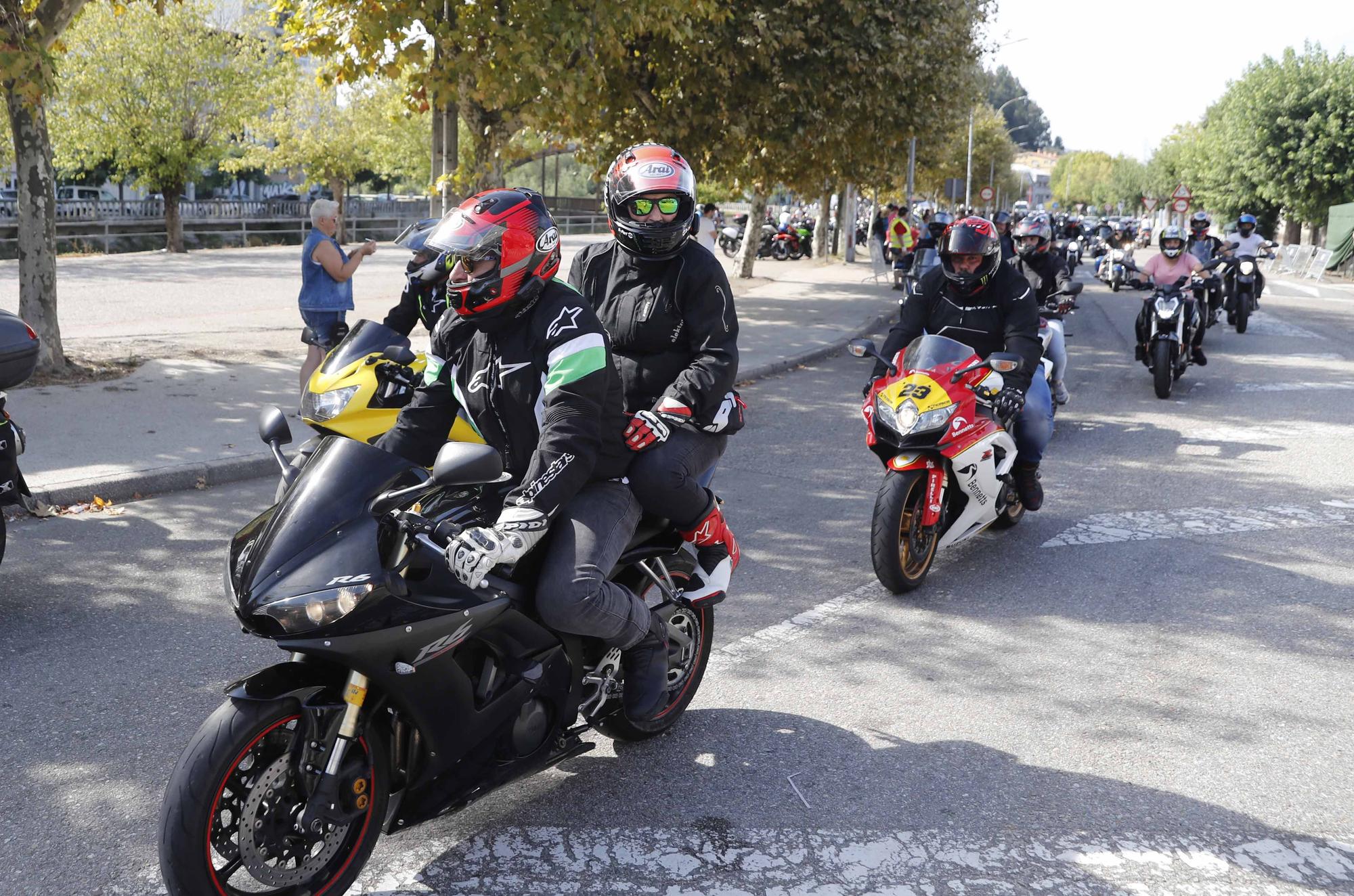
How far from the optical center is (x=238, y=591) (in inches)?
115

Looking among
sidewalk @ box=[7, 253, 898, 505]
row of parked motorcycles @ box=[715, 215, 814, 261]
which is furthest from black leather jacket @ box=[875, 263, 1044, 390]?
row of parked motorcycles @ box=[715, 215, 814, 261]

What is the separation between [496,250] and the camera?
135 inches

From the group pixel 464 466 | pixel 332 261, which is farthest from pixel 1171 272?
pixel 464 466

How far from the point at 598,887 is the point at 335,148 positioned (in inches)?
1758

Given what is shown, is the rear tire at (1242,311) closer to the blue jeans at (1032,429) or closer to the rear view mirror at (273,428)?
the blue jeans at (1032,429)

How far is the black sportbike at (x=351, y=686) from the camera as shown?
2.86 m

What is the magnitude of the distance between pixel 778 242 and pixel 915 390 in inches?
1398

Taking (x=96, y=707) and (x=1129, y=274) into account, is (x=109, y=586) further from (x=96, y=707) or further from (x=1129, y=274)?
(x=1129, y=274)

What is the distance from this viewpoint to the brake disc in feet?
9.68

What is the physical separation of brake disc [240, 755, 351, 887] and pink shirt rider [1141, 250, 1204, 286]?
1250cm

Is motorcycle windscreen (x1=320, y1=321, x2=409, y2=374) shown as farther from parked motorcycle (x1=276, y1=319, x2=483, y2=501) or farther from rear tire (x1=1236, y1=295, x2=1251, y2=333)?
rear tire (x1=1236, y1=295, x2=1251, y2=333)

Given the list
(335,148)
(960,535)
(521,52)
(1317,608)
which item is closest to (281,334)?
(521,52)

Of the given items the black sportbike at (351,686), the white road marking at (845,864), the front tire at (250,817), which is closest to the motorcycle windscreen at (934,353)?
the white road marking at (845,864)

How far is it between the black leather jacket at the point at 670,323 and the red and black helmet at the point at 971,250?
104 inches
